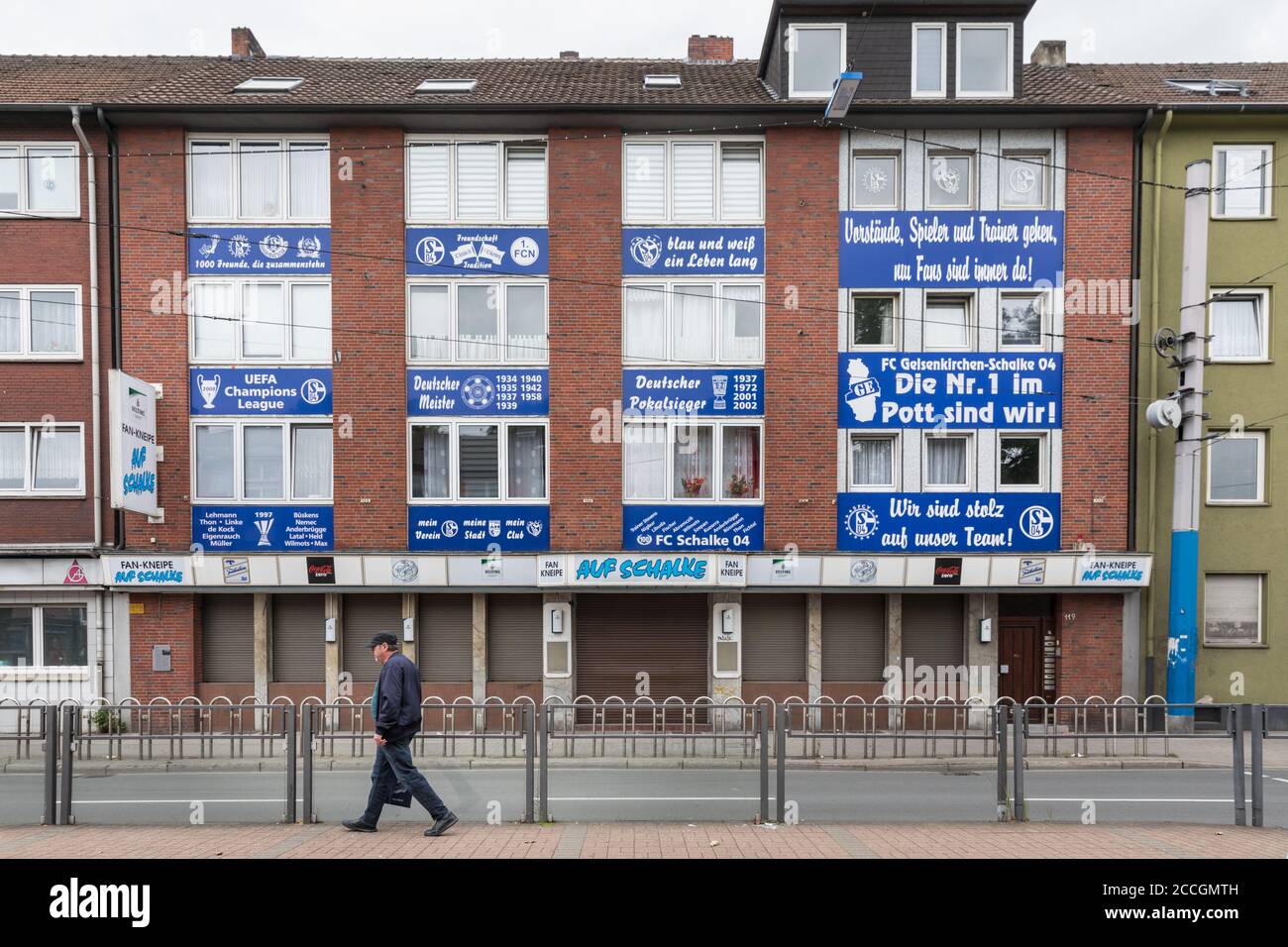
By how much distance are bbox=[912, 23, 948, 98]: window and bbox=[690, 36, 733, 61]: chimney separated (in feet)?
19.4

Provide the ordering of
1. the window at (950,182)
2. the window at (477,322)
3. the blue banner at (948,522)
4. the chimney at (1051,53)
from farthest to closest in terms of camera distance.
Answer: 1. the chimney at (1051,53)
2. the window at (950,182)
3. the window at (477,322)
4. the blue banner at (948,522)

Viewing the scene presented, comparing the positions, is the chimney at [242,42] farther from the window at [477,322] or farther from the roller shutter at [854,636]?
the roller shutter at [854,636]

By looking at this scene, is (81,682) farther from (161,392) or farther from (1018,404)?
(1018,404)

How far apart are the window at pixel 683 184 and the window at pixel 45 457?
11.0 metres

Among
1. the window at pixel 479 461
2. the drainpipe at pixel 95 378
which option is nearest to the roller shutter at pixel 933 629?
the window at pixel 479 461

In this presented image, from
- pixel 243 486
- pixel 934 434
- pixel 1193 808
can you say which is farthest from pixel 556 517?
pixel 1193 808

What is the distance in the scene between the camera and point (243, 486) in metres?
15.8

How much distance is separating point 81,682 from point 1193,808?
1753cm

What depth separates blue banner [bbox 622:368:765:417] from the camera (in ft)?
52.1

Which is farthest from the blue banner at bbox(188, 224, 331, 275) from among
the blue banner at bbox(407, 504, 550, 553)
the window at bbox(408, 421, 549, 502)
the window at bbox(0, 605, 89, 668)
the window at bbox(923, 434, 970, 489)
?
the window at bbox(923, 434, 970, 489)

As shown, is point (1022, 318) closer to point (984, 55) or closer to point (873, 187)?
point (873, 187)

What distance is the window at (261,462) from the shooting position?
15.8 m

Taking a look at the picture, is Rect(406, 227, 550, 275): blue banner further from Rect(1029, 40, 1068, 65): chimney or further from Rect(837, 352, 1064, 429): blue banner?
Rect(1029, 40, 1068, 65): chimney

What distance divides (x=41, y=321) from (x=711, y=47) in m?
15.7
